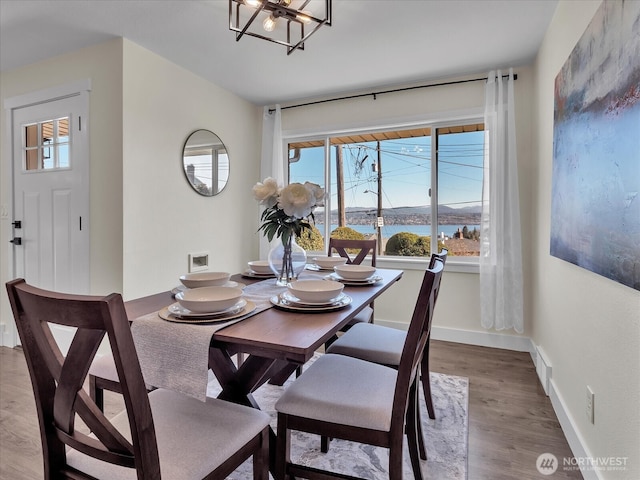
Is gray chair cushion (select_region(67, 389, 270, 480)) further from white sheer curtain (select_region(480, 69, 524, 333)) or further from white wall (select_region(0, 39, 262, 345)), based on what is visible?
white sheer curtain (select_region(480, 69, 524, 333))

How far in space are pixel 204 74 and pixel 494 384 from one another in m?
3.41

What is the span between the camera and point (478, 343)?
3.13m

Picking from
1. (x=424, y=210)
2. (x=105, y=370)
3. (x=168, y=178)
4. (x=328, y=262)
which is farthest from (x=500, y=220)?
(x=105, y=370)

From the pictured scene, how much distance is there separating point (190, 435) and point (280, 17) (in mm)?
1878

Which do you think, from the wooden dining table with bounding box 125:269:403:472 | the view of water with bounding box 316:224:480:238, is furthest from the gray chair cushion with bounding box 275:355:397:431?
the view of water with bounding box 316:224:480:238

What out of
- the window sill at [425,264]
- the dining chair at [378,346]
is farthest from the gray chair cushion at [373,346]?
the window sill at [425,264]

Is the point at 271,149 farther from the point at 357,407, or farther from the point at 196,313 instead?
the point at 357,407

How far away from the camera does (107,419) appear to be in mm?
883

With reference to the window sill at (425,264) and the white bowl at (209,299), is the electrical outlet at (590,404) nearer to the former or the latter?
the white bowl at (209,299)

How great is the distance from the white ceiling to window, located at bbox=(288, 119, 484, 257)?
582mm

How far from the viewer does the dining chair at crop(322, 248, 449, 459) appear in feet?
5.42

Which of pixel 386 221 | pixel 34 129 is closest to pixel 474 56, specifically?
pixel 386 221

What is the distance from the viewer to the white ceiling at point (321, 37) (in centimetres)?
216

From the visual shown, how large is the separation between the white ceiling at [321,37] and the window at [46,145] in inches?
21.0
